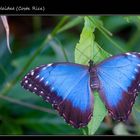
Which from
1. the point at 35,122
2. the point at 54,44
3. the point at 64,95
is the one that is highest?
the point at 54,44

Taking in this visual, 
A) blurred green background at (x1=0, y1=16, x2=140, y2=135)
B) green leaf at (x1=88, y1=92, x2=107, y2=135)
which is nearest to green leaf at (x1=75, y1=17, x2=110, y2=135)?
green leaf at (x1=88, y1=92, x2=107, y2=135)

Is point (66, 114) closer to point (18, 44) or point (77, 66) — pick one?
point (77, 66)

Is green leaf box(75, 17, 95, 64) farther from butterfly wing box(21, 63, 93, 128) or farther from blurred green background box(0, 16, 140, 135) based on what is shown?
blurred green background box(0, 16, 140, 135)

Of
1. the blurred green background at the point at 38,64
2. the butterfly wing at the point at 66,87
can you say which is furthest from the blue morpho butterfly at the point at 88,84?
the blurred green background at the point at 38,64

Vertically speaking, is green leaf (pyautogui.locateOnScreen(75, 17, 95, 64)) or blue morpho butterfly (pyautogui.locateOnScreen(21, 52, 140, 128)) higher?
green leaf (pyautogui.locateOnScreen(75, 17, 95, 64))

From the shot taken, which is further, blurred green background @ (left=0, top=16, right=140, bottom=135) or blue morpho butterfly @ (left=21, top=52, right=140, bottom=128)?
blurred green background @ (left=0, top=16, right=140, bottom=135)

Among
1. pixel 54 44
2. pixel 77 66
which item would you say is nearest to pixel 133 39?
pixel 54 44
